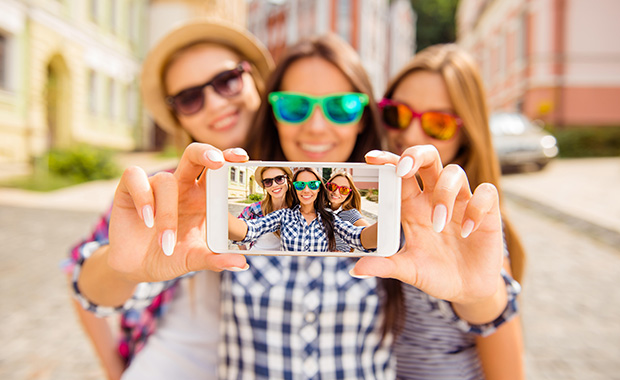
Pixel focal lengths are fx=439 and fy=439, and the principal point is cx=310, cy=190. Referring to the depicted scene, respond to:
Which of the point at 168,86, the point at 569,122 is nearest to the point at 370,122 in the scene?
the point at 168,86

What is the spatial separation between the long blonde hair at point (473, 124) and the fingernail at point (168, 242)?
1.30 meters

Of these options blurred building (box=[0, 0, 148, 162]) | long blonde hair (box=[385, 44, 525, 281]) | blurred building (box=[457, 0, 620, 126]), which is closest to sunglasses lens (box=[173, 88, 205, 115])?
long blonde hair (box=[385, 44, 525, 281])

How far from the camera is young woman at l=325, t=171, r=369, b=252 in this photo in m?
1.15

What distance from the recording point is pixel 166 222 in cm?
116

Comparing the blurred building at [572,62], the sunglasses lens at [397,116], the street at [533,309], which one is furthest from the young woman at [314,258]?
the blurred building at [572,62]

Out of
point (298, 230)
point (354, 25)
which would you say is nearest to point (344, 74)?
point (298, 230)

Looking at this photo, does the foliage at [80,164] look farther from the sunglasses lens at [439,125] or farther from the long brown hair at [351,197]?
the long brown hair at [351,197]

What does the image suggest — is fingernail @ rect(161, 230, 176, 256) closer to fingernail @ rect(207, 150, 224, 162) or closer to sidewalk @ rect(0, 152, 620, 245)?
fingernail @ rect(207, 150, 224, 162)

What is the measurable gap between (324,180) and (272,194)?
14 cm

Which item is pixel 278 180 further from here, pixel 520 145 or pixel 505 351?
pixel 520 145

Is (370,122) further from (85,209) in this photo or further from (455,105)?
(85,209)

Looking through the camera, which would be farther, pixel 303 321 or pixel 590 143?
pixel 590 143

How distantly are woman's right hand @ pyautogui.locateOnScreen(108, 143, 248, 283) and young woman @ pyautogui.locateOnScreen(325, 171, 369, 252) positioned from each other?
239mm

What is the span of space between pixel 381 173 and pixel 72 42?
54.0ft
